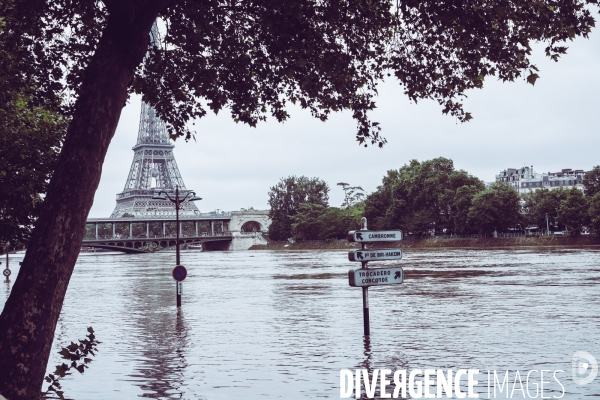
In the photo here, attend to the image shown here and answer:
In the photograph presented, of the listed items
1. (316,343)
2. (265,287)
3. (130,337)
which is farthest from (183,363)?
(265,287)

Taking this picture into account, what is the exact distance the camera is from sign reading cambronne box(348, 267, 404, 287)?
14.9 meters

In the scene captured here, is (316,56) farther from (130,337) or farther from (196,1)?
(130,337)

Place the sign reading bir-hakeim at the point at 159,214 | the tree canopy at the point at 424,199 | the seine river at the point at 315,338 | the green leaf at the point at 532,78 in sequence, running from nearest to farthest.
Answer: the green leaf at the point at 532,78 → the seine river at the point at 315,338 → the tree canopy at the point at 424,199 → the sign reading bir-hakeim at the point at 159,214

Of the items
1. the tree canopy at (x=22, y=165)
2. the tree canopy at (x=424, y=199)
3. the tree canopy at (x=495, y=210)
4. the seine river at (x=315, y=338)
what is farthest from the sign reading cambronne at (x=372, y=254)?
the tree canopy at (x=424, y=199)

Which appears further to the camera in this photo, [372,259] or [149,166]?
[149,166]

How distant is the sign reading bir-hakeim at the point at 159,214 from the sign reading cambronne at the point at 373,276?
130013 millimetres

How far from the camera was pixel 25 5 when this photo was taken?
10.3 meters

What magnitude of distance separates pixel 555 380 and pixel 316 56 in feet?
19.1

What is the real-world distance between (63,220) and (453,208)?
124 metres

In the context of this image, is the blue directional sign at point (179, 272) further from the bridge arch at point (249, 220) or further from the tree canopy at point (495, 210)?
the bridge arch at point (249, 220)

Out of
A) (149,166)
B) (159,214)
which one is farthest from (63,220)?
(159,214)

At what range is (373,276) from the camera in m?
15.1

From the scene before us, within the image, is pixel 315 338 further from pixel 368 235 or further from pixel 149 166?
pixel 149 166

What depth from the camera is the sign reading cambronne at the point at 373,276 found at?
14.9 m
